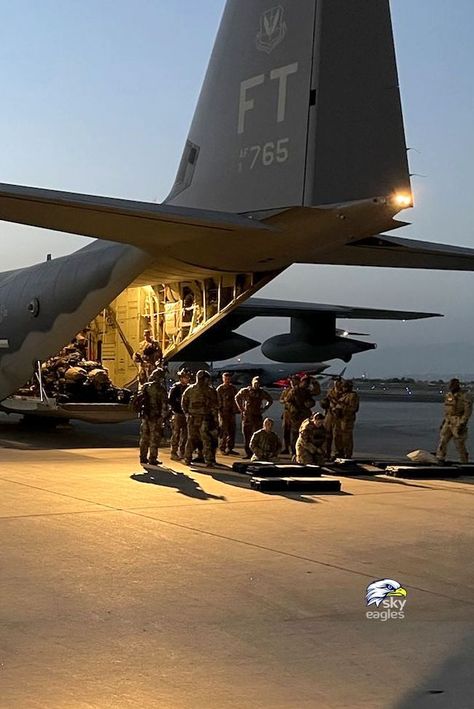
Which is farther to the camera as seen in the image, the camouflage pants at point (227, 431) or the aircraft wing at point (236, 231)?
the camouflage pants at point (227, 431)

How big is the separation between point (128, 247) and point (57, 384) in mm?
3662

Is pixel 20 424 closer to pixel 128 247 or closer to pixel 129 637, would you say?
pixel 128 247

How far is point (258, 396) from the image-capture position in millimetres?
13266

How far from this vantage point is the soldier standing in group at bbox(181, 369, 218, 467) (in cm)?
1124

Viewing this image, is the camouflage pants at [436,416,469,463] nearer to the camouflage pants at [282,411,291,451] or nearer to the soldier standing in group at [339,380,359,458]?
the soldier standing in group at [339,380,359,458]

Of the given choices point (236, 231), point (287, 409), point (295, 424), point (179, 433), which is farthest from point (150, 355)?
point (236, 231)

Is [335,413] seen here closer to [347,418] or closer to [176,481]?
[347,418]

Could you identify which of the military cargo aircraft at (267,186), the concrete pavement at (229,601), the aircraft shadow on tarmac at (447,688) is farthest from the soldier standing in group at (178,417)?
the aircraft shadow on tarmac at (447,688)

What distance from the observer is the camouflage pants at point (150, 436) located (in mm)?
11203

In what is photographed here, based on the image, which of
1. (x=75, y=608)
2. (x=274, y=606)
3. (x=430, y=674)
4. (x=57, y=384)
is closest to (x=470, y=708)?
(x=430, y=674)

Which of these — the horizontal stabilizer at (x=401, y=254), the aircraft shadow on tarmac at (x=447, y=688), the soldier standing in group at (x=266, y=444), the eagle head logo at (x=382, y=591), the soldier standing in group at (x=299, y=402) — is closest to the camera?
the aircraft shadow on tarmac at (x=447, y=688)

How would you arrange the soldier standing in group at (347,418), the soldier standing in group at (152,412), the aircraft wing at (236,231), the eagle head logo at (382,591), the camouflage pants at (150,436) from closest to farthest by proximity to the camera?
the eagle head logo at (382,591) < the aircraft wing at (236,231) < the soldier standing in group at (152,412) < the camouflage pants at (150,436) < the soldier standing in group at (347,418)

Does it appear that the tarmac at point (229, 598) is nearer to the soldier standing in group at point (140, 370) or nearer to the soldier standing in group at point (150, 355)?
the soldier standing in group at point (140, 370)

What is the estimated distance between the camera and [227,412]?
13.9 meters
